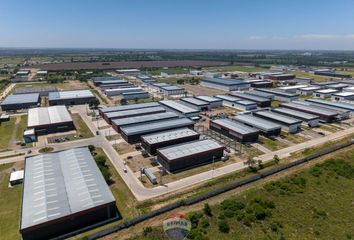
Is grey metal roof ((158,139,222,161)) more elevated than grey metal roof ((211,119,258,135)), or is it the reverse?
grey metal roof ((211,119,258,135))

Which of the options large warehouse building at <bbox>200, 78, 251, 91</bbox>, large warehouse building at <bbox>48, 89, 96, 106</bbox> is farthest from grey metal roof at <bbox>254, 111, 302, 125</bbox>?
large warehouse building at <bbox>48, 89, 96, 106</bbox>

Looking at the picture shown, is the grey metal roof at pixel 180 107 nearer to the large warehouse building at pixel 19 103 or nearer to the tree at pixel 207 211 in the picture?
the tree at pixel 207 211

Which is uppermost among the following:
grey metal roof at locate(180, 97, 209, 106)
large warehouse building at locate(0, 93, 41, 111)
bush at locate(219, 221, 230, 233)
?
grey metal roof at locate(180, 97, 209, 106)

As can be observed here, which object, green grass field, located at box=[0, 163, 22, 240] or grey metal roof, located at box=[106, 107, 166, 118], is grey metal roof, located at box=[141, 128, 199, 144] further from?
green grass field, located at box=[0, 163, 22, 240]

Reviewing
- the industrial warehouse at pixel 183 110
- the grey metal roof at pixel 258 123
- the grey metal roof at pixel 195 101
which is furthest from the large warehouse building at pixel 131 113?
the grey metal roof at pixel 258 123

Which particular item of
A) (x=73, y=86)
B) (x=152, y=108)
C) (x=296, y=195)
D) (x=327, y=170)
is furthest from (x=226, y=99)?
(x=73, y=86)

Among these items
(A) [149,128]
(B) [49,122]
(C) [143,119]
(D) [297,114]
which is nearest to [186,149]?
(A) [149,128]

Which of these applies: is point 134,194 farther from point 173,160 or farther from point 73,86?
point 73,86
